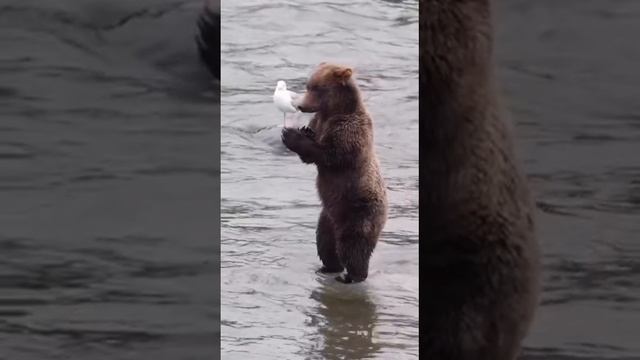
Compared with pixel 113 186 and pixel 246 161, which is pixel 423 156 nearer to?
pixel 246 161

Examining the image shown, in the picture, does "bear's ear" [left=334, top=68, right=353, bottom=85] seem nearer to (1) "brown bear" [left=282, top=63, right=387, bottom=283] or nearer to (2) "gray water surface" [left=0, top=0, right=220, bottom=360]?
(1) "brown bear" [left=282, top=63, right=387, bottom=283]

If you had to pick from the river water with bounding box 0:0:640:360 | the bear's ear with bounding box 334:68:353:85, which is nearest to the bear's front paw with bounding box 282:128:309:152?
the bear's ear with bounding box 334:68:353:85

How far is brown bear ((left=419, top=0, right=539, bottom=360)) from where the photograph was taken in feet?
10.1

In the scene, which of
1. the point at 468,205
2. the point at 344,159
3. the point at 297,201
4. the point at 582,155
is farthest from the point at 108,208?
the point at 582,155

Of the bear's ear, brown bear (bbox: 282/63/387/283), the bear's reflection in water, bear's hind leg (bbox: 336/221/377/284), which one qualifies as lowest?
the bear's reflection in water

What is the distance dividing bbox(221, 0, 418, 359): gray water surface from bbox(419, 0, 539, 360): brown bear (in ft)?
0.25

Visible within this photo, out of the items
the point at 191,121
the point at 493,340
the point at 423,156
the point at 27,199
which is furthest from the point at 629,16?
the point at 27,199

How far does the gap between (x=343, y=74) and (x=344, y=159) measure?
0.88 feet

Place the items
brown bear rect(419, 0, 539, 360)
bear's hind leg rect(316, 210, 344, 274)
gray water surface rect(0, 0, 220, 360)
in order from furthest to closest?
gray water surface rect(0, 0, 220, 360) → bear's hind leg rect(316, 210, 344, 274) → brown bear rect(419, 0, 539, 360)

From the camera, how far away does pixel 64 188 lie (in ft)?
12.1

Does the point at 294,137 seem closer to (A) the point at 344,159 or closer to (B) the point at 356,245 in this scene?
(A) the point at 344,159

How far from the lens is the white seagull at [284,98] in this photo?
315cm

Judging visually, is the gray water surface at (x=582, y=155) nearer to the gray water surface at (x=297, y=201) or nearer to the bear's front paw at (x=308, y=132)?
the gray water surface at (x=297, y=201)

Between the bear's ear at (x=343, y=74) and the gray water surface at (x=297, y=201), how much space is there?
0.03 meters
